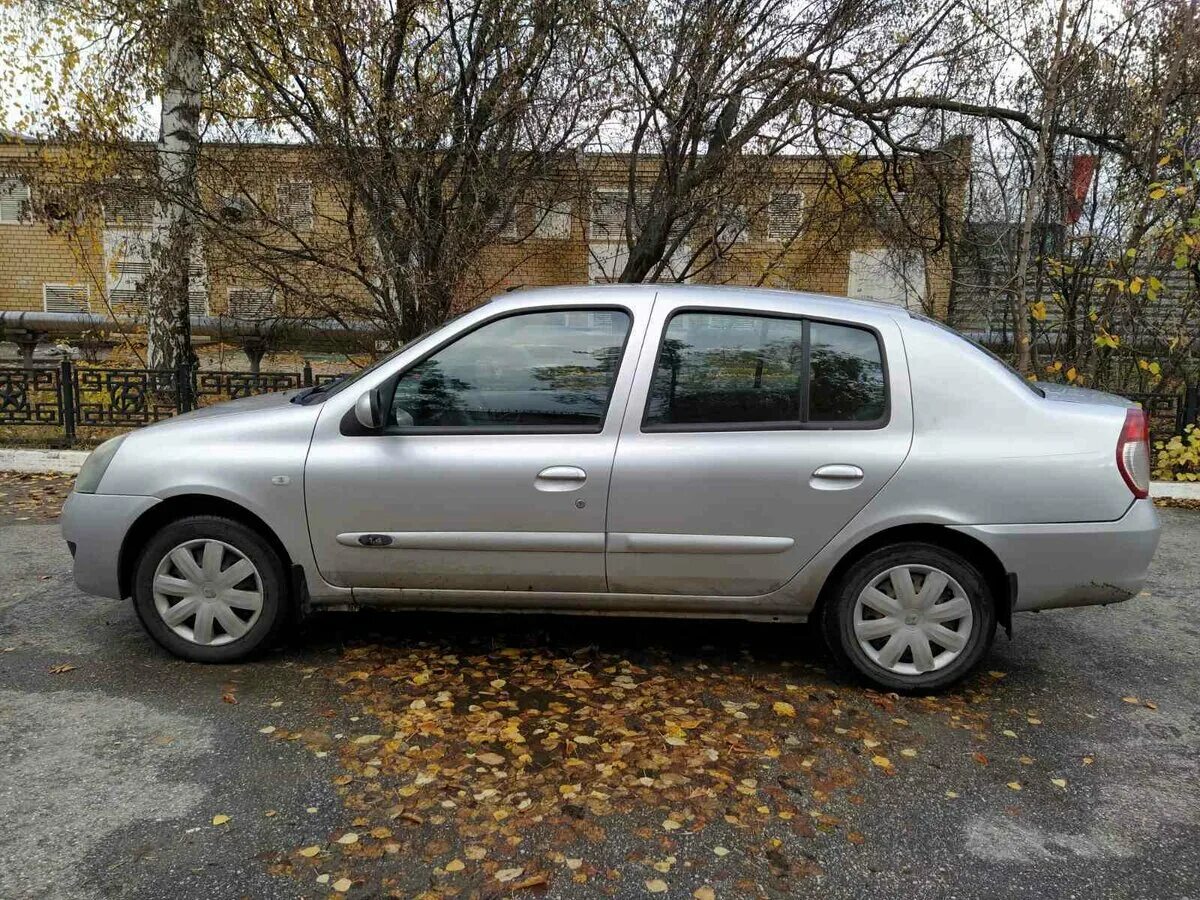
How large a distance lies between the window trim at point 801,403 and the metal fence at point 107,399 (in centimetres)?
567

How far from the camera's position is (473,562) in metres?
3.65

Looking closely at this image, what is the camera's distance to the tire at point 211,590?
3717 millimetres

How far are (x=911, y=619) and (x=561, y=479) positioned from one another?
1543 mm

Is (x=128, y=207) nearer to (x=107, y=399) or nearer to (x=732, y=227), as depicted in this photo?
(x=107, y=399)

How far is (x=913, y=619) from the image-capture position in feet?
11.7

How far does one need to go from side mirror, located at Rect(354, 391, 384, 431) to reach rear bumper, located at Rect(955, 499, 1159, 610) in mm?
2389

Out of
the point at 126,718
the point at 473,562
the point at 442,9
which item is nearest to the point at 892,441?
the point at 473,562

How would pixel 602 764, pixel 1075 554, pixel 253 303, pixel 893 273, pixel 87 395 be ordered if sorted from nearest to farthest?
Answer: pixel 602 764, pixel 1075 554, pixel 253 303, pixel 87 395, pixel 893 273

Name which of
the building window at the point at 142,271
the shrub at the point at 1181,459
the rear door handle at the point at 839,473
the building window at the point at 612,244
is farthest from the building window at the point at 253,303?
the shrub at the point at 1181,459

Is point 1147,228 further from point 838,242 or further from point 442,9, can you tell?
point 442,9

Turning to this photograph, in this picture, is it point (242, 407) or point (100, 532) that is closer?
point (100, 532)

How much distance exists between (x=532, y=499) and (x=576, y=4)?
5315 millimetres

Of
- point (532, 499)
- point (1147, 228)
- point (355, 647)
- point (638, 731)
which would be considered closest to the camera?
point (638, 731)

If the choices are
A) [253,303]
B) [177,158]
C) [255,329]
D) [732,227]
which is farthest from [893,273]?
[177,158]
